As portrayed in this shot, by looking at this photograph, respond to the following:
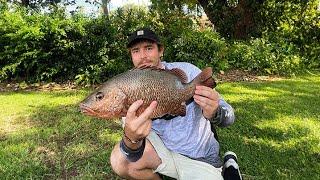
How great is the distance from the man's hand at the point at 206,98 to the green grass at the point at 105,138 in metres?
1.86

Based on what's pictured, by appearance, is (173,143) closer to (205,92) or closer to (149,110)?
(205,92)

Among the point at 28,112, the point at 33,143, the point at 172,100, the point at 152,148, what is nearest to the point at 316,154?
the point at 152,148

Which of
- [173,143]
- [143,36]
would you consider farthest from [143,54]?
[173,143]

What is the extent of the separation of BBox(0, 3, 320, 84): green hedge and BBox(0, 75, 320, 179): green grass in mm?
1962

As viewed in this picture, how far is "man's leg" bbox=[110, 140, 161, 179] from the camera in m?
4.01

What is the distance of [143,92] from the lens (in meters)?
3.00

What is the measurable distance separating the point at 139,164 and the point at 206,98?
1.04 metres

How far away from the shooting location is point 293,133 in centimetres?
652

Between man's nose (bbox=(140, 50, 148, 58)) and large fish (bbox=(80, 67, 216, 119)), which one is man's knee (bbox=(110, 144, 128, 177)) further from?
large fish (bbox=(80, 67, 216, 119))

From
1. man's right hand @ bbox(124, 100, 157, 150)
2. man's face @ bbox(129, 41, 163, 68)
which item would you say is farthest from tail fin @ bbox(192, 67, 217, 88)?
man's face @ bbox(129, 41, 163, 68)

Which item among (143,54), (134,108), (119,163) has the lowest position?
(119,163)

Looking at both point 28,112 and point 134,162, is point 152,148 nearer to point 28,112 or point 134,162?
point 134,162

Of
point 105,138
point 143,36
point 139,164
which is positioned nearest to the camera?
point 143,36

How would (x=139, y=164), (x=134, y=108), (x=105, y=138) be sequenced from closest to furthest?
(x=134, y=108) → (x=139, y=164) → (x=105, y=138)
